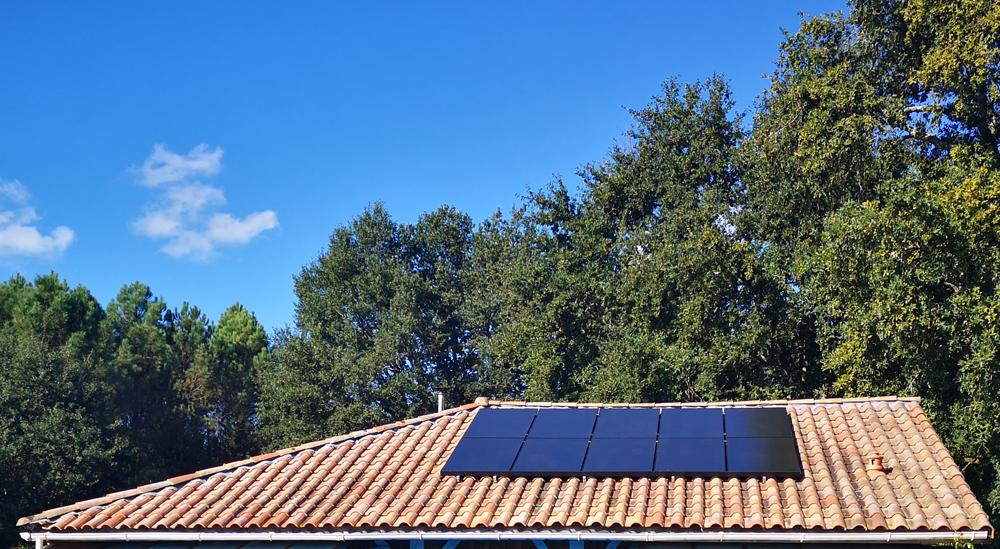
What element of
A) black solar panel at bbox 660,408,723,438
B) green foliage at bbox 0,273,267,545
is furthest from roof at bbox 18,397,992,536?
green foliage at bbox 0,273,267,545

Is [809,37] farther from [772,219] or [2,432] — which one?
[2,432]

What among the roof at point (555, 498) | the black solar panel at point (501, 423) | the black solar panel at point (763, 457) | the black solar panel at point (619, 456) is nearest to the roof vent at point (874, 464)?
the roof at point (555, 498)

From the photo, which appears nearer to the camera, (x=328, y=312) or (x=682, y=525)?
(x=682, y=525)

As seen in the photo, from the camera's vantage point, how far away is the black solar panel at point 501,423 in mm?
11906

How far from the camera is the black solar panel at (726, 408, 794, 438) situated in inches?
437

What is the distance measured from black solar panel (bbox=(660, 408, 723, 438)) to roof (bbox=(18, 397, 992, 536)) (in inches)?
47.3

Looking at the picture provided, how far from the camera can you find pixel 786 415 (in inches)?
472

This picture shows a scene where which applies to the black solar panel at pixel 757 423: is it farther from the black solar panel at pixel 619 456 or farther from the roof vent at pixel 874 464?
the black solar panel at pixel 619 456

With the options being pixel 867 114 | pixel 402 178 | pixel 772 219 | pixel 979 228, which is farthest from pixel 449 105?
pixel 979 228

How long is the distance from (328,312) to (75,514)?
91.1ft

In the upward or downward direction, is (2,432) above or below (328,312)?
below

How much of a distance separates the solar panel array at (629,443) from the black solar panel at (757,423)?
0.01 meters

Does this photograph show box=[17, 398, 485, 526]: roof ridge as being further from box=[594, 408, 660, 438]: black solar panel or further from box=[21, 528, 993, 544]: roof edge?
box=[594, 408, 660, 438]: black solar panel

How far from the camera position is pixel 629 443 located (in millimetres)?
11094
